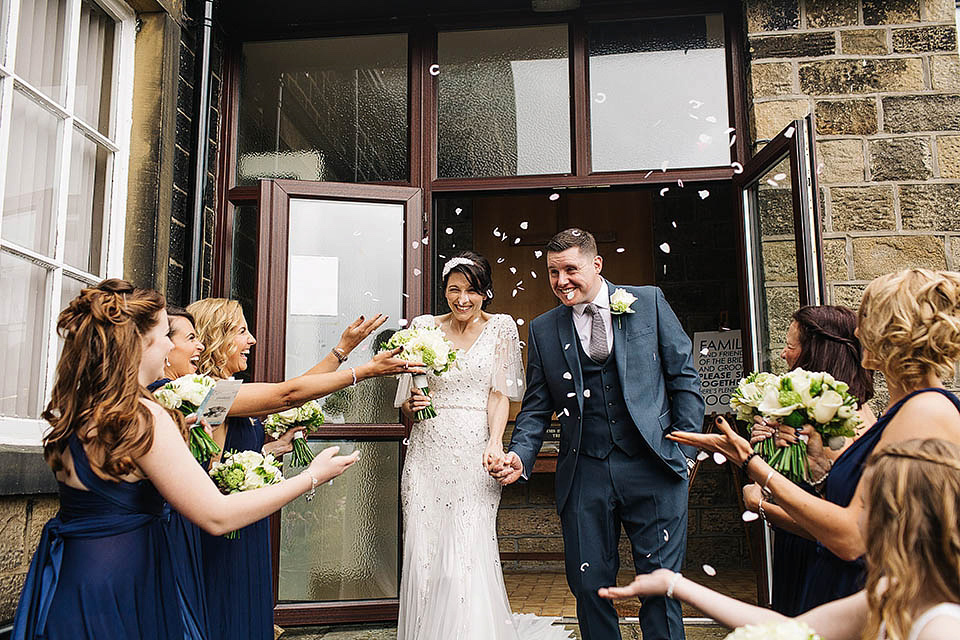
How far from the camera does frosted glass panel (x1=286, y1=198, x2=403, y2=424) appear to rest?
480cm

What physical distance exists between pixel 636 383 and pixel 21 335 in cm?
253

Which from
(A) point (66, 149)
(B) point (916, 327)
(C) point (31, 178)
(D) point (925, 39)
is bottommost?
(B) point (916, 327)

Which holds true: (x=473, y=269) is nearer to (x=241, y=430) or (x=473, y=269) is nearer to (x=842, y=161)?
(x=241, y=430)

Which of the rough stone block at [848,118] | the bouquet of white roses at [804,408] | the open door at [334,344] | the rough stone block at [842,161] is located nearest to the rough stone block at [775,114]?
the rough stone block at [848,118]

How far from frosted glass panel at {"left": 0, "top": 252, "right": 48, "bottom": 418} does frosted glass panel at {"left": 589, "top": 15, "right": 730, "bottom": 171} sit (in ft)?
9.89

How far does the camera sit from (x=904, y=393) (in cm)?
213

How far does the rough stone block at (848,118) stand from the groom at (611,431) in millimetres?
1643

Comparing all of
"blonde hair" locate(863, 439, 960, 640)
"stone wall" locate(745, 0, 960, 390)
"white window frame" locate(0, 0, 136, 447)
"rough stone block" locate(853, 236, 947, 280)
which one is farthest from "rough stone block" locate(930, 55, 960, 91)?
"white window frame" locate(0, 0, 136, 447)

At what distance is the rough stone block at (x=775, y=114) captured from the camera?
15.4ft

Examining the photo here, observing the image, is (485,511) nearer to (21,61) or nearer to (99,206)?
(99,206)

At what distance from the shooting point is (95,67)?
4156mm

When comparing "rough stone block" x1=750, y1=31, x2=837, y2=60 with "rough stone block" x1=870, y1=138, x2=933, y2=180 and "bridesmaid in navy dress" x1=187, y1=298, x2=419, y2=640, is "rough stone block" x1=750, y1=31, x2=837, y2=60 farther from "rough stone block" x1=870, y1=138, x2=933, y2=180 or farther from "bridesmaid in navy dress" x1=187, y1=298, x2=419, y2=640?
"bridesmaid in navy dress" x1=187, y1=298, x2=419, y2=640

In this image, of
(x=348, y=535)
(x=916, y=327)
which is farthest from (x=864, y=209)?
(x=348, y=535)

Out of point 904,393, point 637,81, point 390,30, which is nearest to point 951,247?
point 637,81
